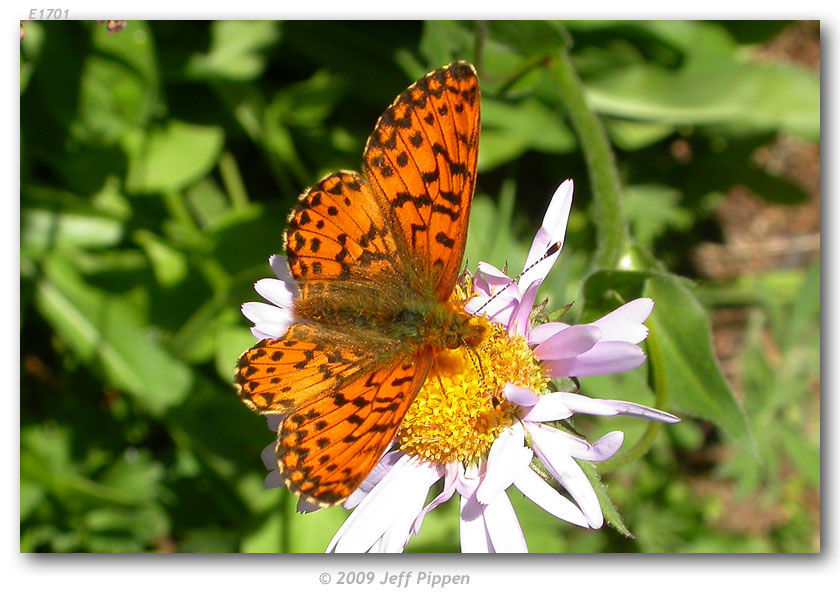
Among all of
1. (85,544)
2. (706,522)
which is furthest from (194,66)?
(706,522)

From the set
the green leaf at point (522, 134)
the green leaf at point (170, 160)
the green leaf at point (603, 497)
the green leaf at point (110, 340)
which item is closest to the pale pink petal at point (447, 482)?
the green leaf at point (603, 497)

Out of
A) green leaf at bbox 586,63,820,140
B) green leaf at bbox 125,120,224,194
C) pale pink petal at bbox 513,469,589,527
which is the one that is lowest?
pale pink petal at bbox 513,469,589,527

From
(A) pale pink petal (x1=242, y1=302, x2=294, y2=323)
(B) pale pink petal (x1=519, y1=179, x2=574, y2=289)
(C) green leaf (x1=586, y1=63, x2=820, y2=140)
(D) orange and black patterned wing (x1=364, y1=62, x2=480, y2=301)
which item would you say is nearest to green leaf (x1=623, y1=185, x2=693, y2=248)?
(C) green leaf (x1=586, y1=63, x2=820, y2=140)

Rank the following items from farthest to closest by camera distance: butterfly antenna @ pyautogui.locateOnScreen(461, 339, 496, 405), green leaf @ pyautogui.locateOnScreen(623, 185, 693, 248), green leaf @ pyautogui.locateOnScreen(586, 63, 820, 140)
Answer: green leaf @ pyautogui.locateOnScreen(623, 185, 693, 248)
green leaf @ pyautogui.locateOnScreen(586, 63, 820, 140)
butterfly antenna @ pyautogui.locateOnScreen(461, 339, 496, 405)

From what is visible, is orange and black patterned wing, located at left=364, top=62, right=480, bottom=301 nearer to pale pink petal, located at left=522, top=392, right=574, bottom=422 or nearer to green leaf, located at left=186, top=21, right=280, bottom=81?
pale pink petal, located at left=522, top=392, right=574, bottom=422

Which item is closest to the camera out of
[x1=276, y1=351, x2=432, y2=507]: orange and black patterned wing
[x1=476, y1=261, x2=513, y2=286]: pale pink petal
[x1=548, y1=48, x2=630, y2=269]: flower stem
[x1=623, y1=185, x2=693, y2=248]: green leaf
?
[x1=276, y1=351, x2=432, y2=507]: orange and black patterned wing

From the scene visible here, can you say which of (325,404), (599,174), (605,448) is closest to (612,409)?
(605,448)

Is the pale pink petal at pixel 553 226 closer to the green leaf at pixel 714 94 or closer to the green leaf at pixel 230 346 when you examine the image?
the green leaf at pixel 230 346
